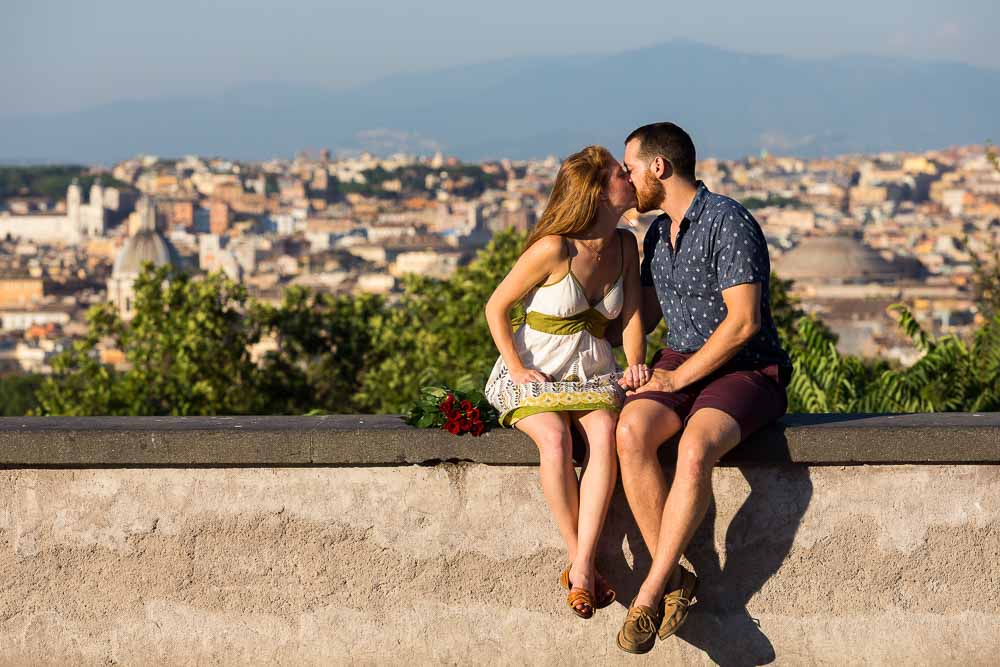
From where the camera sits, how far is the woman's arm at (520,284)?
3564mm

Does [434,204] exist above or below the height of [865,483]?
below

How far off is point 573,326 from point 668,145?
420mm

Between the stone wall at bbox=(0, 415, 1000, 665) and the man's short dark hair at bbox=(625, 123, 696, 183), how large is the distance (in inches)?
23.5

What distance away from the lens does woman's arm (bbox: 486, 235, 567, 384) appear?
3564 millimetres

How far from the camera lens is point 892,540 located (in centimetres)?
345

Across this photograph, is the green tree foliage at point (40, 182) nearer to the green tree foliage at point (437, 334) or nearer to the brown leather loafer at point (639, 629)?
the green tree foliage at point (437, 334)

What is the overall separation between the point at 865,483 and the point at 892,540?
12 cm

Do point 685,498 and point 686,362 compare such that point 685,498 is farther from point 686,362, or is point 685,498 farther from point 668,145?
point 668,145

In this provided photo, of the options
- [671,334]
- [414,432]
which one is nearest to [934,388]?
A: [671,334]

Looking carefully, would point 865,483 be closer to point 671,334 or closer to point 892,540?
point 892,540

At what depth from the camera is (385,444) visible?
3.46 m

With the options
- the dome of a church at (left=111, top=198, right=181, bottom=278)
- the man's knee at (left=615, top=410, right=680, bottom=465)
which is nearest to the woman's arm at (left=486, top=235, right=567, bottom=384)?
the man's knee at (left=615, top=410, right=680, bottom=465)

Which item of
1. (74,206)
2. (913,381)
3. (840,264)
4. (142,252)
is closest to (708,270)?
(913,381)

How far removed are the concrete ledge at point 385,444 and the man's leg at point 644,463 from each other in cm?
9
